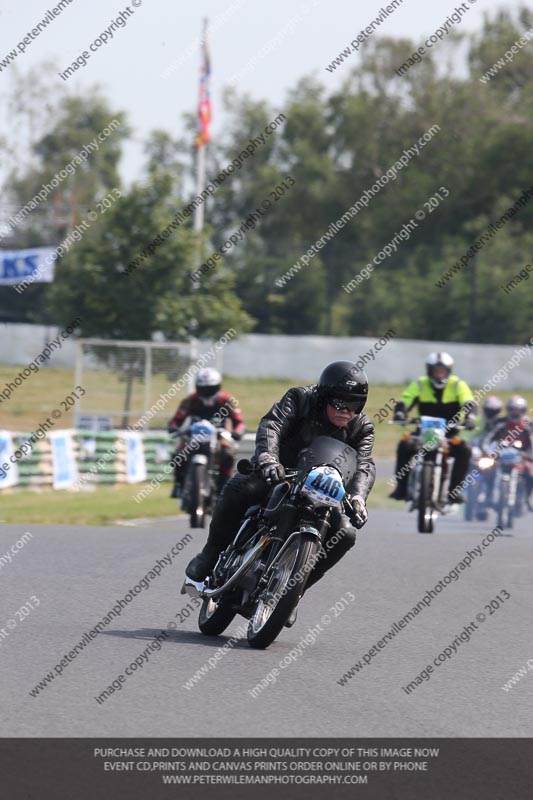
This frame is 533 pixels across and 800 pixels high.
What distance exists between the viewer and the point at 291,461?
8.27 m

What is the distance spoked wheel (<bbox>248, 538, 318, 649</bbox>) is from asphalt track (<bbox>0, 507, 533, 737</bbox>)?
137 mm

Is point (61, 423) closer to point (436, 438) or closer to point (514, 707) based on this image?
point (436, 438)

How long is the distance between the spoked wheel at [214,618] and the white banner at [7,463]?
13.7 meters

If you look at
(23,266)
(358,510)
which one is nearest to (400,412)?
(358,510)

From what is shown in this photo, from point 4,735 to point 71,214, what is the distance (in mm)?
58470

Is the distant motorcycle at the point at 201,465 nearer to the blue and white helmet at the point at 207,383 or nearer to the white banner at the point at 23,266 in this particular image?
the blue and white helmet at the point at 207,383

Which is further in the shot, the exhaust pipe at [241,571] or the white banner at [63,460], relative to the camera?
the white banner at [63,460]

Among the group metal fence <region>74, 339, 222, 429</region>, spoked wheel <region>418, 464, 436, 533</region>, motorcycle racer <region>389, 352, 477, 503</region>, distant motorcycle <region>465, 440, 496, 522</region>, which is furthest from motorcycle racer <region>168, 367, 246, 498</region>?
metal fence <region>74, 339, 222, 429</region>

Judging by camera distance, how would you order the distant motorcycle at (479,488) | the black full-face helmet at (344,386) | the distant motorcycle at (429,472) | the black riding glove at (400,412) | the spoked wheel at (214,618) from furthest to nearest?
the distant motorcycle at (479,488) → the black riding glove at (400,412) → the distant motorcycle at (429,472) → the spoked wheel at (214,618) → the black full-face helmet at (344,386)

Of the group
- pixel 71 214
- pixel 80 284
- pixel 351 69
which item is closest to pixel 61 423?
pixel 80 284

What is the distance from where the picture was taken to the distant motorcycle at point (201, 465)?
1589 cm

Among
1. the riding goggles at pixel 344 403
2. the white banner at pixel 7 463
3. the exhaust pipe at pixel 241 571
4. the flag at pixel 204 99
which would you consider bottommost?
the white banner at pixel 7 463
